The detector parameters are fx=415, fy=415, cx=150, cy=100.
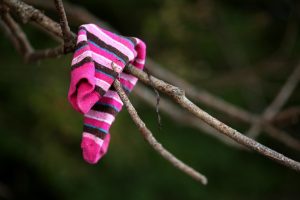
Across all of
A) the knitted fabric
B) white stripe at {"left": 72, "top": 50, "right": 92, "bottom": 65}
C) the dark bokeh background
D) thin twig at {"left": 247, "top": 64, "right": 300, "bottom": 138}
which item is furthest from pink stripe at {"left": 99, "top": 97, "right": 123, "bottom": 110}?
the dark bokeh background

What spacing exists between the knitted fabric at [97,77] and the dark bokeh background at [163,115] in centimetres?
167

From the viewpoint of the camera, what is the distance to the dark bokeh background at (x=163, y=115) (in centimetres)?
258

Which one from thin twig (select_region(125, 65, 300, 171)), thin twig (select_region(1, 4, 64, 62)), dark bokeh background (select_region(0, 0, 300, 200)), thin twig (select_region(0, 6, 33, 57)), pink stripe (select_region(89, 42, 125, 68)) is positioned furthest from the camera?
dark bokeh background (select_region(0, 0, 300, 200))

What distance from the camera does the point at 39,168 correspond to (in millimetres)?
2785

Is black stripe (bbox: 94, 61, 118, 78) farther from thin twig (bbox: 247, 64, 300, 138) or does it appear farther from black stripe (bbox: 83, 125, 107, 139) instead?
thin twig (bbox: 247, 64, 300, 138)

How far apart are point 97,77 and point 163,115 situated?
215cm

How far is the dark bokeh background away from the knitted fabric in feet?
5.48

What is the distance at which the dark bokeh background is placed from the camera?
2576 mm

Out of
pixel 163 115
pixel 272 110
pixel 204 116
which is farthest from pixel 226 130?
pixel 163 115

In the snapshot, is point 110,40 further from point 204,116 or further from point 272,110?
point 272,110

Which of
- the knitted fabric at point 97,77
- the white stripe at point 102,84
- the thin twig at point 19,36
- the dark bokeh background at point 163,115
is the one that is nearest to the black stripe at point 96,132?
the knitted fabric at point 97,77

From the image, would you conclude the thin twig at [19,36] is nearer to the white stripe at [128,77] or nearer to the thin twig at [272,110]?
the white stripe at [128,77]

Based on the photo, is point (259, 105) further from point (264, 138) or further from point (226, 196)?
point (226, 196)

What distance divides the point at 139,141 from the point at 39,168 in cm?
69
